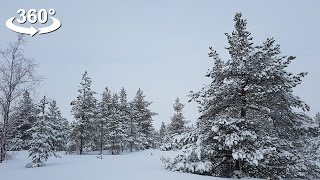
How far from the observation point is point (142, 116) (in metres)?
57.7

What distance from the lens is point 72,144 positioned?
4666cm

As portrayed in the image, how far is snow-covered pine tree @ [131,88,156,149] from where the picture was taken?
56281 millimetres

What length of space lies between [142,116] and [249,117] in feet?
141

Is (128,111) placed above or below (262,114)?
above

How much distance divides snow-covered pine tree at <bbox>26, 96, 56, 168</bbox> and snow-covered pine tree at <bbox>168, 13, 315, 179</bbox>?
9.41m

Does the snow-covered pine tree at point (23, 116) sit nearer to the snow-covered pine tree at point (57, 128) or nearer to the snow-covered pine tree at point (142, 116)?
the snow-covered pine tree at point (57, 128)

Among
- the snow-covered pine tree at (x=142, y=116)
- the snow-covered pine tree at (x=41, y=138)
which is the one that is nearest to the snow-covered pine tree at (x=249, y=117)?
the snow-covered pine tree at (x=41, y=138)

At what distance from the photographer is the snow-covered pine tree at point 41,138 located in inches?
795

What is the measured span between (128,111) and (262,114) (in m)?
43.8

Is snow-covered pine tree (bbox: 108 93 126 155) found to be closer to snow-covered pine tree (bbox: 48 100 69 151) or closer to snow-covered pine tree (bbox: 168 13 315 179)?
snow-covered pine tree (bbox: 48 100 69 151)

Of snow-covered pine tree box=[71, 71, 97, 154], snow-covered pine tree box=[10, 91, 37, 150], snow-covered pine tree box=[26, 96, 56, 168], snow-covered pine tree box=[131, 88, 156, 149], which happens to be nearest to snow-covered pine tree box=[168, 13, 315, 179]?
snow-covered pine tree box=[26, 96, 56, 168]

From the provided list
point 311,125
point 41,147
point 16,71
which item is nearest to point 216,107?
point 311,125

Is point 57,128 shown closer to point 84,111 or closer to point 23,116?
point 23,116

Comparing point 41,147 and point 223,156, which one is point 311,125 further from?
point 41,147
